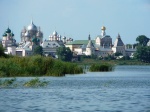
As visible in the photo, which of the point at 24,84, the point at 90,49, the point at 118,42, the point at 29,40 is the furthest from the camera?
the point at 29,40

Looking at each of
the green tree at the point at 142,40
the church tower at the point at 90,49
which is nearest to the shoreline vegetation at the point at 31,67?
the church tower at the point at 90,49

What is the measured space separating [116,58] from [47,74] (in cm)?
11122

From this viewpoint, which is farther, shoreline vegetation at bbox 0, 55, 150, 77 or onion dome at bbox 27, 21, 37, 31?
onion dome at bbox 27, 21, 37, 31

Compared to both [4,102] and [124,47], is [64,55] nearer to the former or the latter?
[124,47]

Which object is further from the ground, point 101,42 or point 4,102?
point 101,42

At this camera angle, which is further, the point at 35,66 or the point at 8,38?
the point at 8,38

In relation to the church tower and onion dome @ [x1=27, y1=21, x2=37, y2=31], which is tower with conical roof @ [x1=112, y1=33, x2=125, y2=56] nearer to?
the church tower

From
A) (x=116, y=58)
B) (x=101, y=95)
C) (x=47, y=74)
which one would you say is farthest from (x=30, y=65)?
(x=116, y=58)

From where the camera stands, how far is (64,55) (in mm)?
137500

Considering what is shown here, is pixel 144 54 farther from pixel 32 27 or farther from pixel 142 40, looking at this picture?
pixel 32 27

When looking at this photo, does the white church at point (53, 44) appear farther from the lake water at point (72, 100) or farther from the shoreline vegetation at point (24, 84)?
the lake water at point (72, 100)

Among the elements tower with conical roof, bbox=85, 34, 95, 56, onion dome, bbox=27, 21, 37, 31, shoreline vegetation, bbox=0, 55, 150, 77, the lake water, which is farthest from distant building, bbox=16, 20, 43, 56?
the lake water

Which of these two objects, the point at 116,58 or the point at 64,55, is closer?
the point at 64,55

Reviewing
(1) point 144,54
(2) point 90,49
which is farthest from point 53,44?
(1) point 144,54
